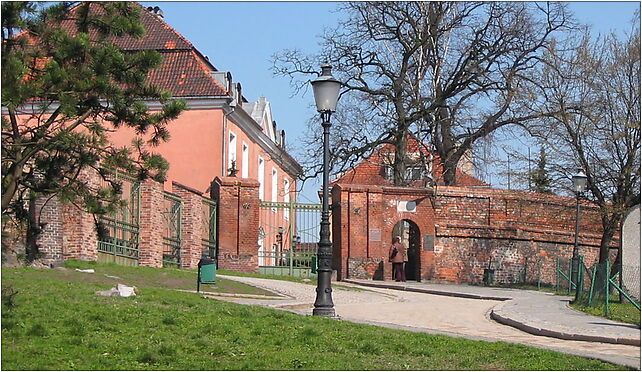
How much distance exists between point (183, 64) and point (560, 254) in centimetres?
1746

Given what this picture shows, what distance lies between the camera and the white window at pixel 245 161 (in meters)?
45.7

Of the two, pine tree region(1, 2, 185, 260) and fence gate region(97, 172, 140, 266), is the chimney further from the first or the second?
pine tree region(1, 2, 185, 260)

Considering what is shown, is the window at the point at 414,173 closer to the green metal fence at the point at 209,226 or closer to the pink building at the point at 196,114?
the pink building at the point at 196,114

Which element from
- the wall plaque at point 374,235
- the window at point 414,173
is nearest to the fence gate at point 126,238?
the wall plaque at point 374,235

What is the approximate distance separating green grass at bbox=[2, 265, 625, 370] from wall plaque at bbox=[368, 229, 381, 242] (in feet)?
68.4

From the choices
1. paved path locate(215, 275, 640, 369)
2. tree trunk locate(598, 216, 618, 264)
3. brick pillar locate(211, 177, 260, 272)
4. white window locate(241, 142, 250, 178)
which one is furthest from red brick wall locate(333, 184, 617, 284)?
white window locate(241, 142, 250, 178)

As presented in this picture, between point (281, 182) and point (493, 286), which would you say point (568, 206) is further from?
point (281, 182)

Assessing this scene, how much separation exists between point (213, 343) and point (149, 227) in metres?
15.7

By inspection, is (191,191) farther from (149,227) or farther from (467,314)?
(467,314)

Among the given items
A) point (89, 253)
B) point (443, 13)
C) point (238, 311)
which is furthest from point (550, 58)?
point (238, 311)

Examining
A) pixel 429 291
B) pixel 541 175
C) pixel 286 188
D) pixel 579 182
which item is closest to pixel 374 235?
pixel 429 291

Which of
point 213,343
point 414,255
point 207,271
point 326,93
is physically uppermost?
point 326,93

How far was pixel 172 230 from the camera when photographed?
29.0 metres

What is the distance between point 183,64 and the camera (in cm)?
4088
